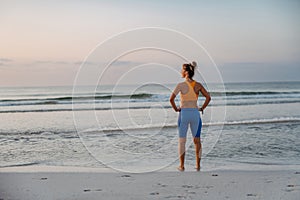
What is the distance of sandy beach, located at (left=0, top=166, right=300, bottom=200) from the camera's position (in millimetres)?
3518

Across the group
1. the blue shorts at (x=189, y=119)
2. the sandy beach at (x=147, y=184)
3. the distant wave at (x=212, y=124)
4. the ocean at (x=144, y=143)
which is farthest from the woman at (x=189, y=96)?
the distant wave at (x=212, y=124)

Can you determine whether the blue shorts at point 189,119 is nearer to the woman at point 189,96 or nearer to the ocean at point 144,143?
the woman at point 189,96

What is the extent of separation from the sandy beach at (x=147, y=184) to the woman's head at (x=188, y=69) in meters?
1.00

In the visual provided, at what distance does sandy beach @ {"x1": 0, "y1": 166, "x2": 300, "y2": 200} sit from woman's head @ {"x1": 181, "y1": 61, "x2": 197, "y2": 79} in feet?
3.29

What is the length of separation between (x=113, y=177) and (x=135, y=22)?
5.50 ft

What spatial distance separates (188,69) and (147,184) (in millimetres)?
1231

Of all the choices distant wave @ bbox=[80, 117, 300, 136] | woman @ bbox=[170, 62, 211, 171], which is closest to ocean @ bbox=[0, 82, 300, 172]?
distant wave @ bbox=[80, 117, 300, 136]

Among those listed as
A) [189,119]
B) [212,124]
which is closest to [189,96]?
[189,119]

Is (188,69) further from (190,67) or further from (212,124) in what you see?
(212,124)

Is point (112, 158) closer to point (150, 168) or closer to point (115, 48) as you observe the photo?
point (150, 168)

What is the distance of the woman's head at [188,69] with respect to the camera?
436 cm

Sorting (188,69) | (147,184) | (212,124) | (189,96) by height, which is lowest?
(147,184)

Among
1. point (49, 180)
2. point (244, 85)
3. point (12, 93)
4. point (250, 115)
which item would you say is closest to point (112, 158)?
point (49, 180)

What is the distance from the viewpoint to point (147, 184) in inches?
155
